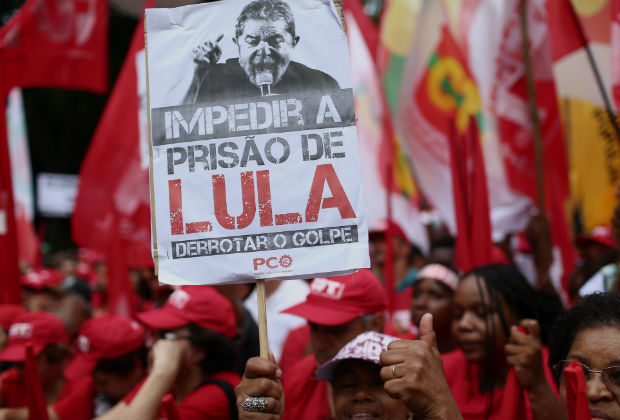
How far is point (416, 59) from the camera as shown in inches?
290

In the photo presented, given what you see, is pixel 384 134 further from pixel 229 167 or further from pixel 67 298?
pixel 229 167

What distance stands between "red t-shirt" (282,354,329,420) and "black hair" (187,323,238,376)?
0.31 meters

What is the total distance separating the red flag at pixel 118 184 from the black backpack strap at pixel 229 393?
2727 millimetres

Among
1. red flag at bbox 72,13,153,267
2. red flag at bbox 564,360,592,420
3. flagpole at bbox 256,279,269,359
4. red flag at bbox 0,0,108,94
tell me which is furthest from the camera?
red flag at bbox 72,13,153,267

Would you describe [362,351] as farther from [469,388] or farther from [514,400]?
[469,388]

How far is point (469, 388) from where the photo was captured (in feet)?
11.8

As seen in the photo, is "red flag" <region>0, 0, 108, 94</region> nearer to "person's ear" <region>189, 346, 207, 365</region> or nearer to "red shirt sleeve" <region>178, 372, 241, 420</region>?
"person's ear" <region>189, 346, 207, 365</region>

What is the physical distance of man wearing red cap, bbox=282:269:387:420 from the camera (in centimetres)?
361

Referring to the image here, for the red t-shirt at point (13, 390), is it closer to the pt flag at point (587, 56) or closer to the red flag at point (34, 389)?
the red flag at point (34, 389)

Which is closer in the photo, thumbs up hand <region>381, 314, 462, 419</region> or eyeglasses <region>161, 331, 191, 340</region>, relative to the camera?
thumbs up hand <region>381, 314, 462, 419</region>

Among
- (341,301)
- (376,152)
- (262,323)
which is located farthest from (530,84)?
(262,323)

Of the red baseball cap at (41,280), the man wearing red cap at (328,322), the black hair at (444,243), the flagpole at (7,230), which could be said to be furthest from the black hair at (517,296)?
the red baseball cap at (41,280)

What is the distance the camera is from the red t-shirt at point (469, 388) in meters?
3.40

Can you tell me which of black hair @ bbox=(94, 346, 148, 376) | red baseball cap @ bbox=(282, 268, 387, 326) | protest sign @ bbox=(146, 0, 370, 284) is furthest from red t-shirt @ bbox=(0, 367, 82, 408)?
protest sign @ bbox=(146, 0, 370, 284)
